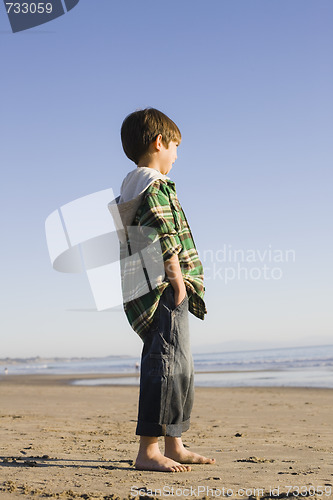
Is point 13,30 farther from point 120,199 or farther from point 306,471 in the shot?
point 306,471

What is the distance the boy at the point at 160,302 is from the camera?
9.82 ft

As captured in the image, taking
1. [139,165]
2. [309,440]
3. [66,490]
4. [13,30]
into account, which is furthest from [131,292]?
[13,30]

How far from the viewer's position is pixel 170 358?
9.89 ft

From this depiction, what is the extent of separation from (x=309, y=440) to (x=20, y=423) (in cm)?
314

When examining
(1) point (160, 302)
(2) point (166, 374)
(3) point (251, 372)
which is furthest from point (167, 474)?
(3) point (251, 372)

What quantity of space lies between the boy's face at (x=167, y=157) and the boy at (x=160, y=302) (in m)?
0.10

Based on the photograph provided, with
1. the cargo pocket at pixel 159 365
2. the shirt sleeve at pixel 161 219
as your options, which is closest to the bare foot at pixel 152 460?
the cargo pocket at pixel 159 365

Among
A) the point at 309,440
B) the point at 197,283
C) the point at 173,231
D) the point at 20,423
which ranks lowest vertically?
the point at 309,440

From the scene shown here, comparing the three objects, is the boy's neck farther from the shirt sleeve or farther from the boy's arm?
the boy's arm

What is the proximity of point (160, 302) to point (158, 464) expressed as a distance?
0.90 meters

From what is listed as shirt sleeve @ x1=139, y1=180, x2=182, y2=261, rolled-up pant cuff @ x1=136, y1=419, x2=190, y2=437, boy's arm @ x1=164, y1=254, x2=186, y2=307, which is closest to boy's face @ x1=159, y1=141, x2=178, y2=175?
shirt sleeve @ x1=139, y1=180, x2=182, y2=261

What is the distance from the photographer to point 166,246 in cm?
303

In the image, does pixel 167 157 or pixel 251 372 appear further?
pixel 251 372

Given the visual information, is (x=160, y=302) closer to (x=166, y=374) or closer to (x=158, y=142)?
(x=166, y=374)
